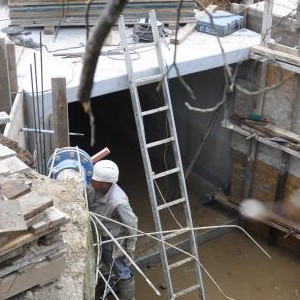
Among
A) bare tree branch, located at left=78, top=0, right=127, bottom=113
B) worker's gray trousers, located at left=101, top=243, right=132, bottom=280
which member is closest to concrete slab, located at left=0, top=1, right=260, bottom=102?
worker's gray trousers, located at left=101, top=243, right=132, bottom=280

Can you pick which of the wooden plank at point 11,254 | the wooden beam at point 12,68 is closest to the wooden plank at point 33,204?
the wooden plank at point 11,254

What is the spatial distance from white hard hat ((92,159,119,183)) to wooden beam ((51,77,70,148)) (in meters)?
0.68

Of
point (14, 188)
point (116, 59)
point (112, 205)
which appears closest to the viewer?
point (14, 188)

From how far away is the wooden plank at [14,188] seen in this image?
396 centimetres

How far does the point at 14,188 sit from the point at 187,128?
23.3 feet

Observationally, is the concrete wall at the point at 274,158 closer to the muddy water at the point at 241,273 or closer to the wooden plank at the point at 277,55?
the wooden plank at the point at 277,55

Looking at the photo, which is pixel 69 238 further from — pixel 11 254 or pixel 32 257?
pixel 11 254

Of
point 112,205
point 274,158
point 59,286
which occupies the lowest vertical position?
point 274,158

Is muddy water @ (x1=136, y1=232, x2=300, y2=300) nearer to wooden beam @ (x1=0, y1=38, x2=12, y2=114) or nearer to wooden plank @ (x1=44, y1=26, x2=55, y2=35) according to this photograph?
wooden beam @ (x1=0, y1=38, x2=12, y2=114)

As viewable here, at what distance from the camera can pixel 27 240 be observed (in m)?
3.66

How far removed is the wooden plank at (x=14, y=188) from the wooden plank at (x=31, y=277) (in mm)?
526

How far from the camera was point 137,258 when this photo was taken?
353 inches

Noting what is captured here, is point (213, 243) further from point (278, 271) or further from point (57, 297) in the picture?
point (57, 297)

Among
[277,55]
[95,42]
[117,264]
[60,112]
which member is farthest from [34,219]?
[277,55]
